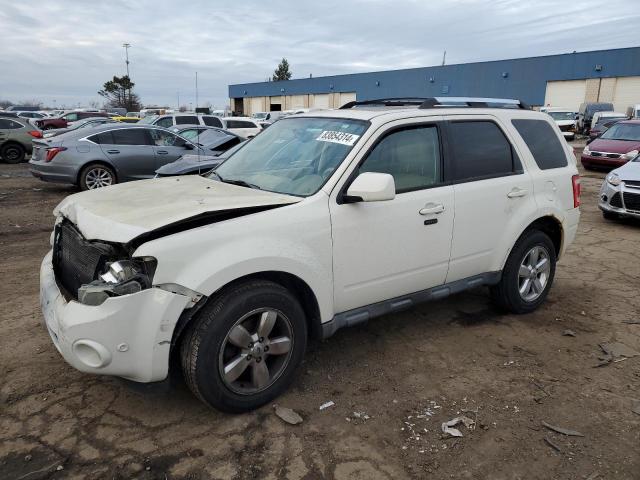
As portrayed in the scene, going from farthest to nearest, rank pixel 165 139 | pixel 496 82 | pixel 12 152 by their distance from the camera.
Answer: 1. pixel 496 82
2. pixel 12 152
3. pixel 165 139

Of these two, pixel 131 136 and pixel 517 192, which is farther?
pixel 131 136

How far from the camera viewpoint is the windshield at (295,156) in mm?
3441

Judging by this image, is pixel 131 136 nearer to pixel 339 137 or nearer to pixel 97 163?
pixel 97 163

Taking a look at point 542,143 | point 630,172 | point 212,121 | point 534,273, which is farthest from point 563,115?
point 534,273

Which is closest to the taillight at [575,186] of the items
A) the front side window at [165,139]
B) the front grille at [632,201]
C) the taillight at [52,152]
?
the front grille at [632,201]

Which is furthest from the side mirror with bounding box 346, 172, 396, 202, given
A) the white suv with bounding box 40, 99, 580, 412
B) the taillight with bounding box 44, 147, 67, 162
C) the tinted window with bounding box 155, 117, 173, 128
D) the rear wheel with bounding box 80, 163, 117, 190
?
the tinted window with bounding box 155, 117, 173, 128

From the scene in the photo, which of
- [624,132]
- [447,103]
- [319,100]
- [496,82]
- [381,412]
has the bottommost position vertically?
[381,412]

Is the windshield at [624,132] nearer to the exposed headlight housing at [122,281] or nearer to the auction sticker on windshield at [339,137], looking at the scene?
the auction sticker on windshield at [339,137]

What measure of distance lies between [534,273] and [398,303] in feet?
5.69

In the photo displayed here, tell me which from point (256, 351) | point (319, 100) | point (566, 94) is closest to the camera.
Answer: point (256, 351)

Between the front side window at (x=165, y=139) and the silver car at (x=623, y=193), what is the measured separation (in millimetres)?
8977

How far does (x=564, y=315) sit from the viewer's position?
186 inches

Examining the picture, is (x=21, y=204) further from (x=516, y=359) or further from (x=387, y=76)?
(x=387, y=76)

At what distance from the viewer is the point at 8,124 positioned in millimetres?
17375
